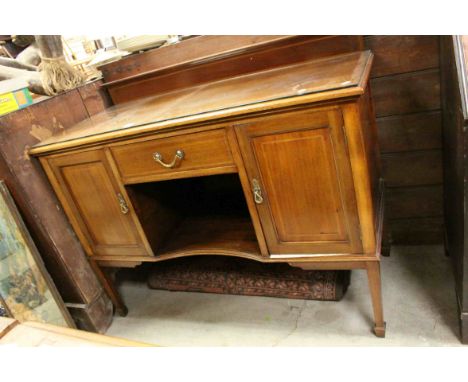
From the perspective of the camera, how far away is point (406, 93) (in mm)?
1361

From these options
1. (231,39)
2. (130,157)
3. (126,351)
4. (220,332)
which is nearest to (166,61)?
(231,39)

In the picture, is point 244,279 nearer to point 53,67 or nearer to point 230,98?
point 230,98

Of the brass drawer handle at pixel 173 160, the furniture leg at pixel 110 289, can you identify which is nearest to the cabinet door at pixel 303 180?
Result: the brass drawer handle at pixel 173 160

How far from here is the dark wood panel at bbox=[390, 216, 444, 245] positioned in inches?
60.8

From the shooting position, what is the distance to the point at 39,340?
0.63 m

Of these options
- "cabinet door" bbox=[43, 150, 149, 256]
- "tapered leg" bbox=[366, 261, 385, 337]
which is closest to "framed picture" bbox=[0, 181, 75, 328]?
"cabinet door" bbox=[43, 150, 149, 256]

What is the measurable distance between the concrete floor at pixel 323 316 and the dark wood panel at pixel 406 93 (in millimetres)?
613

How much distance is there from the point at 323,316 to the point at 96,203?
98cm

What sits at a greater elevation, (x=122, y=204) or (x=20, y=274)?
(x=122, y=204)

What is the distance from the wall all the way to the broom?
1225mm

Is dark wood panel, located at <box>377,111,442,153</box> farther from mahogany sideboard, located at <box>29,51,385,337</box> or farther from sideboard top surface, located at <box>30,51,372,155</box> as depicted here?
sideboard top surface, located at <box>30,51,372,155</box>

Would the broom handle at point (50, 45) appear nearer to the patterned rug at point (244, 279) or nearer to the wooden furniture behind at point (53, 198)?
the wooden furniture behind at point (53, 198)

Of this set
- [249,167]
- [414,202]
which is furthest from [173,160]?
[414,202]

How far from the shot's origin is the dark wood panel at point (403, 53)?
1271 mm
